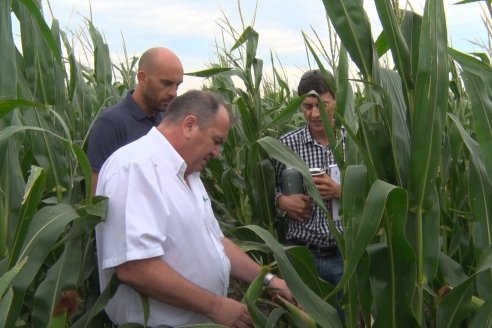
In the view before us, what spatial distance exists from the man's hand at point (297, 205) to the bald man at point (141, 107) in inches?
26.5

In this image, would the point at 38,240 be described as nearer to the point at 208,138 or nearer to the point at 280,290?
the point at 208,138

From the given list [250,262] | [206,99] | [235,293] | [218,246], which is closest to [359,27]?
[206,99]

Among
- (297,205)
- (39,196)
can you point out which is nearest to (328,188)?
(297,205)

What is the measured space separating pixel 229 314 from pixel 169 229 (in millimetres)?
308

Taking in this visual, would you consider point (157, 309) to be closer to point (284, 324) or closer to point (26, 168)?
point (26, 168)

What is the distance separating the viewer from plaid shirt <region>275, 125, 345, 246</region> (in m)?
2.97

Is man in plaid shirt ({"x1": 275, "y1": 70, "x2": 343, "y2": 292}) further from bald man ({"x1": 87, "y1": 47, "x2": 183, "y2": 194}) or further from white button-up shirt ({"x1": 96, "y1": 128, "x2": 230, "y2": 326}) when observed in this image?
white button-up shirt ({"x1": 96, "y1": 128, "x2": 230, "y2": 326})

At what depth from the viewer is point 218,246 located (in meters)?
2.10

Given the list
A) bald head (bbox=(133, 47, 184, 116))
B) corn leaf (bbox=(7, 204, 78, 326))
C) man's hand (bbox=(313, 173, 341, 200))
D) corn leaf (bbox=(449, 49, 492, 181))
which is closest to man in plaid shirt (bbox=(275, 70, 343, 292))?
man's hand (bbox=(313, 173, 341, 200))

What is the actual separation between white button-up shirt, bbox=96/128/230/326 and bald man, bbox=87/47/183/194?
719 millimetres

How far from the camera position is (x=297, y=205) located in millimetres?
2807

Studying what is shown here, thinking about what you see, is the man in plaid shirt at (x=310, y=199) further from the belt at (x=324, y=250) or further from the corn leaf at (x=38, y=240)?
the corn leaf at (x=38, y=240)

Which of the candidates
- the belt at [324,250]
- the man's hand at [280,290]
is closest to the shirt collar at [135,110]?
the belt at [324,250]

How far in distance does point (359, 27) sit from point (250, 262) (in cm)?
102
